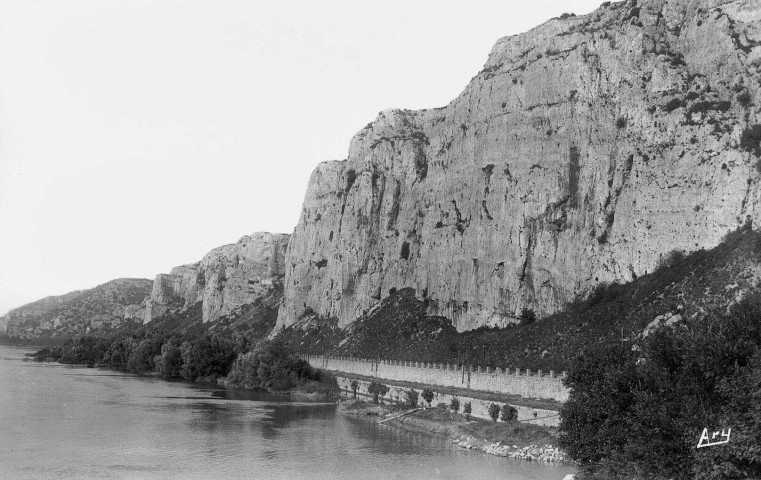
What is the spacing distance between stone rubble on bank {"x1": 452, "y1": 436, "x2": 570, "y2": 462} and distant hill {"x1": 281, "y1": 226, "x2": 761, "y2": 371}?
6.56 metres

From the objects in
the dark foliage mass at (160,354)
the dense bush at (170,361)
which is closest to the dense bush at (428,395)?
the dark foliage mass at (160,354)

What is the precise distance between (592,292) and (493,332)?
47.8 ft

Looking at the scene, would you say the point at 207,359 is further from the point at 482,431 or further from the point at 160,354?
the point at 482,431

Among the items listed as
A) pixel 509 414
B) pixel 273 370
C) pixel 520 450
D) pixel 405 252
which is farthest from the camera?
pixel 405 252

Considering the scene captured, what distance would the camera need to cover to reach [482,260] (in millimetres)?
96562

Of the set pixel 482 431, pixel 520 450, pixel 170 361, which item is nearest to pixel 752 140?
pixel 482 431

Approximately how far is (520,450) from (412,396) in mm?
25304

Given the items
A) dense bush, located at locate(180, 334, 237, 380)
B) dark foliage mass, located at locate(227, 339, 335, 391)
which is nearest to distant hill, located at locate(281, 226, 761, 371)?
dark foliage mass, located at locate(227, 339, 335, 391)

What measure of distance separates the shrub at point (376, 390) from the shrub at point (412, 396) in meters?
6.30

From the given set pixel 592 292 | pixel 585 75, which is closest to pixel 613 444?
pixel 592 292

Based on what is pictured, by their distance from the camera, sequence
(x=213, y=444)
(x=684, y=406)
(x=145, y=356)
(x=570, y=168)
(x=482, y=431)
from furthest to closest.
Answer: (x=145, y=356)
(x=570, y=168)
(x=482, y=431)
(x=213, y=444)
(x=684, y=406)

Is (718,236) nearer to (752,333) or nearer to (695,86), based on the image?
(695,86)

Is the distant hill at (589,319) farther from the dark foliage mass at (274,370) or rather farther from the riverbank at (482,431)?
the dark foliage mass at (274,370)

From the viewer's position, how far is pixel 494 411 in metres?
54.6
